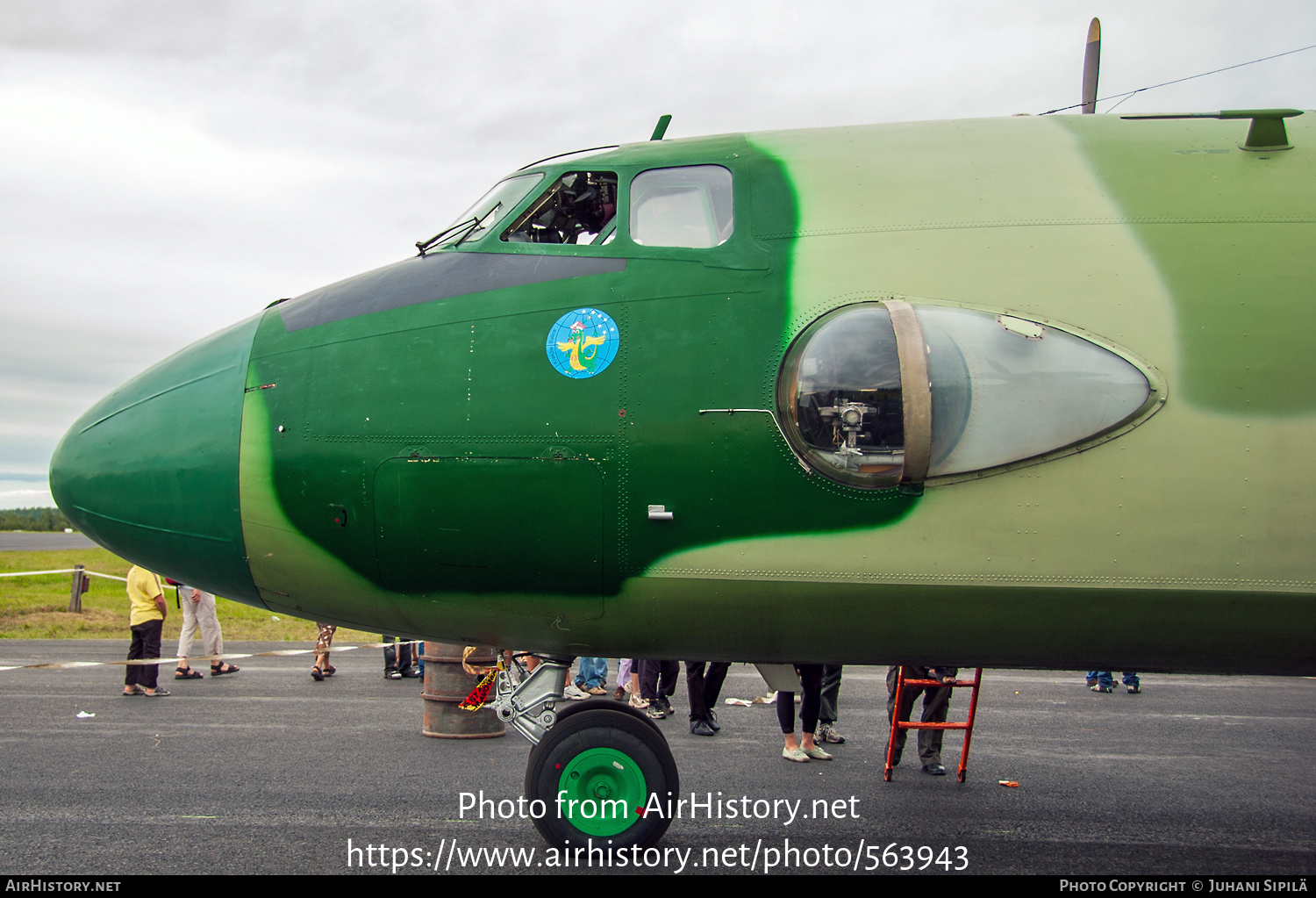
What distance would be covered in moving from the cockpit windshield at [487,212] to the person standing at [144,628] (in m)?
7.60

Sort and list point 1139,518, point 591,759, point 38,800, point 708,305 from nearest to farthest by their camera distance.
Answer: point 1139,518
point 708,305
point 591,759
point 38,800

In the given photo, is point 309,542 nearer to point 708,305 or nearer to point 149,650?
point 708,305

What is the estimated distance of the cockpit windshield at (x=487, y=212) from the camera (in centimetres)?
536

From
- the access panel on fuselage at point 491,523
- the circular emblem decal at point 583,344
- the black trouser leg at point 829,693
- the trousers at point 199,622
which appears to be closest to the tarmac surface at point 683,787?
the black trouser leg at point 829,693

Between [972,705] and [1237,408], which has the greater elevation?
[1237,408]

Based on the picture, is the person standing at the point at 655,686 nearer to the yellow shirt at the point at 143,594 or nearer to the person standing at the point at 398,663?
the person standing at the point at 398,663

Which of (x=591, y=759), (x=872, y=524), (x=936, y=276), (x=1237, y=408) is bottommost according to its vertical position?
(x=591, y=759)

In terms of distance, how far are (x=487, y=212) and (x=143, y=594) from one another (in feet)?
26.8

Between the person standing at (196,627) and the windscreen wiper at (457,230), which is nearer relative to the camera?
the windscreen wiper at (457,230)

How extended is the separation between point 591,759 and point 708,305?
2689 millimetres

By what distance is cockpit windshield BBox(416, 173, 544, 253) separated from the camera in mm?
5355

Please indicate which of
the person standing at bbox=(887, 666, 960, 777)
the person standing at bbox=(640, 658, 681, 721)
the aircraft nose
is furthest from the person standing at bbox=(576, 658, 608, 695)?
the aircraft nose

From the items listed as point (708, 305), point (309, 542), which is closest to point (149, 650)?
point (309, 542)

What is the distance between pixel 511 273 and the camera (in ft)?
16.5
